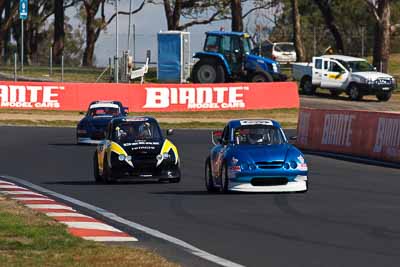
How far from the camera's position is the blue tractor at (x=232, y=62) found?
55156mm

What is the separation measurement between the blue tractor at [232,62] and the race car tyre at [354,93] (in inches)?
146

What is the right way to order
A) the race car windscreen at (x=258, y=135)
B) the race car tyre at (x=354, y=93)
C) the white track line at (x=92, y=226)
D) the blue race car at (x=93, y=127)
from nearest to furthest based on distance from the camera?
the white track line at (x=92, y=226)
the race car windscreen at (x=258, y=135)
the blue race car at (x=93, y=127)
the race car tyre at (x=354, y=93)

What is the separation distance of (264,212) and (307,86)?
43118 mm

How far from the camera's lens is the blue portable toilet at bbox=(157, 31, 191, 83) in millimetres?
60719

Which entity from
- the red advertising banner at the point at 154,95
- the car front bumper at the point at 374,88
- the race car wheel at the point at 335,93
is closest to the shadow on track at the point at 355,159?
the red advertising banner at the point at 154,95

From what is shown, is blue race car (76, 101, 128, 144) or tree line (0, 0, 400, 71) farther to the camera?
tree line (0, 0, 400, 71)

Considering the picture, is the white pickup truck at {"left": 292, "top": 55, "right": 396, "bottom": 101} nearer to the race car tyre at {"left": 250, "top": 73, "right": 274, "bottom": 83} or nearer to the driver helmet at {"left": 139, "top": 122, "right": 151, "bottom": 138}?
the race car tyre at {"left": 250, "top": 73, "right": 274, "bottom": 83}

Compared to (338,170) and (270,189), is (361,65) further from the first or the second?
(270,189)

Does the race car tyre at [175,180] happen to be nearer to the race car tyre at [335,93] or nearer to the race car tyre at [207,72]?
the race car tyre at [207,72]

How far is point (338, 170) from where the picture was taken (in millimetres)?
27156

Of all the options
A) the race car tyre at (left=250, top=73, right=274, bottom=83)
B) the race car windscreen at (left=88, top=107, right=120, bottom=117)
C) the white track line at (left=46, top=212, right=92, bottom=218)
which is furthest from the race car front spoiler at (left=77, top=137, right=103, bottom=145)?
the white track line at (left=46, top=212, right=92, bottom=218)

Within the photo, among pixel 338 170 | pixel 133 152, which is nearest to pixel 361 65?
pixel 338 170

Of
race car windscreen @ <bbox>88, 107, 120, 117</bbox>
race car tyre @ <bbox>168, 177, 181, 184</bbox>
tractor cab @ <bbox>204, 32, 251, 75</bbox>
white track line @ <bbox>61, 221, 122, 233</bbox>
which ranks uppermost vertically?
tractor cab @ <bbox>204, 32, 251, 75</bbox>

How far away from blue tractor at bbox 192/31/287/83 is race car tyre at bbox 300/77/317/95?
4.20m
